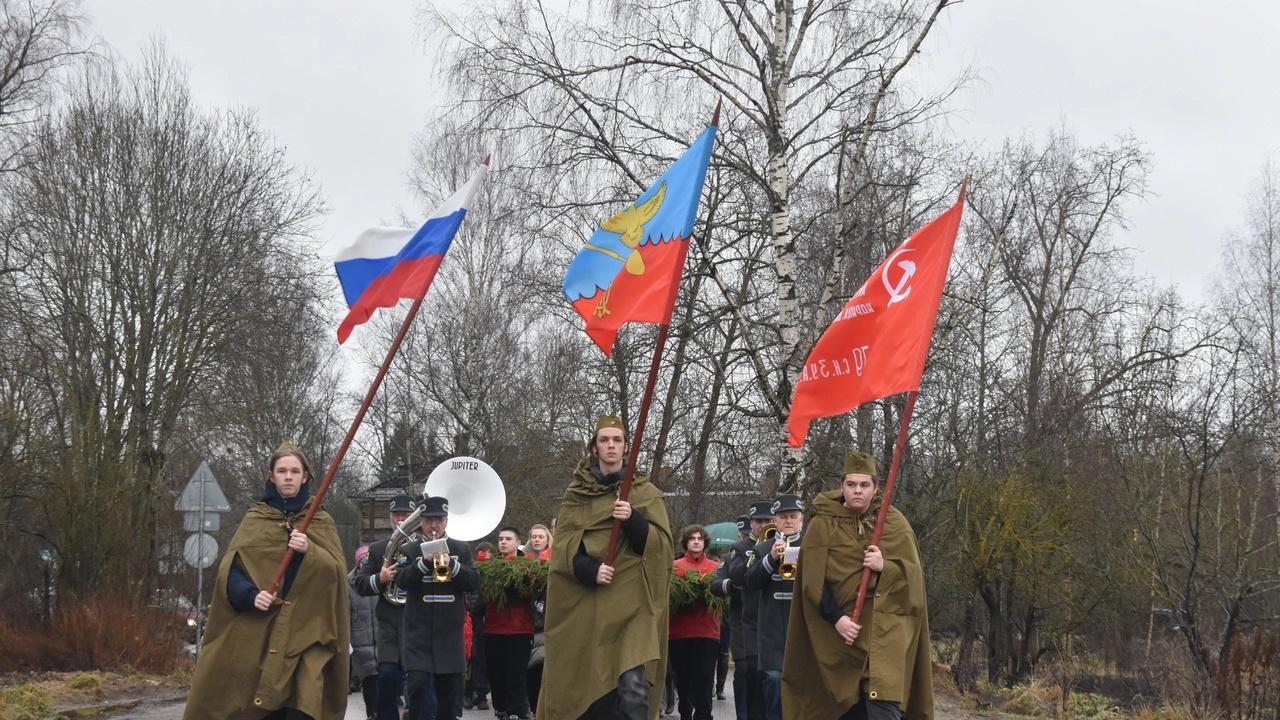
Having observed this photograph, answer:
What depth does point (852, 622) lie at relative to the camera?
7508 mm

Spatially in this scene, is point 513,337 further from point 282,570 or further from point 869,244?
point 282,570

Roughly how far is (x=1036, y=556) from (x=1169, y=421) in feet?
8.99

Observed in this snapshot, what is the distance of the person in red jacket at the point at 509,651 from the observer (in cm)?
1420

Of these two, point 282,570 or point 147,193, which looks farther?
point 147,193

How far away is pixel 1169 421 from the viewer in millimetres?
18156

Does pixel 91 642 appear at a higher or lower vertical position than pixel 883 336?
lower

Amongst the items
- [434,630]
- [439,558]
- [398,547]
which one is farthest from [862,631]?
[398,547]

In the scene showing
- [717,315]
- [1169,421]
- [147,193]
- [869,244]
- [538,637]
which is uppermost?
[147,193]

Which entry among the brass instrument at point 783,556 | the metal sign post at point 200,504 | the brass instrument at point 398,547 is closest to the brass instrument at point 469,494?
the brass instrument at point 398,547

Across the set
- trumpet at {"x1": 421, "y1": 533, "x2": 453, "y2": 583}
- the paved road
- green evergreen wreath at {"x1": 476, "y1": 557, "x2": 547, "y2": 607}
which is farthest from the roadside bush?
trumpet at {"x1": 421, "y1": 533, "x2": 453, "y2": 583}

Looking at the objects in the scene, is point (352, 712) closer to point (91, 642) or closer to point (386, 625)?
point (386, 625)

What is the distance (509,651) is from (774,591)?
3.84 meters

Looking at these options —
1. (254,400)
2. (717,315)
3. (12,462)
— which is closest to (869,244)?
(717,315)

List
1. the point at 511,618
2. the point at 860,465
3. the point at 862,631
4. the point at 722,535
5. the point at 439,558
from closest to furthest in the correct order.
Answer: the point at 862,631 → the point at 860,465 → the point at 439,558 → the point at 511,618 → the point at 722,535
